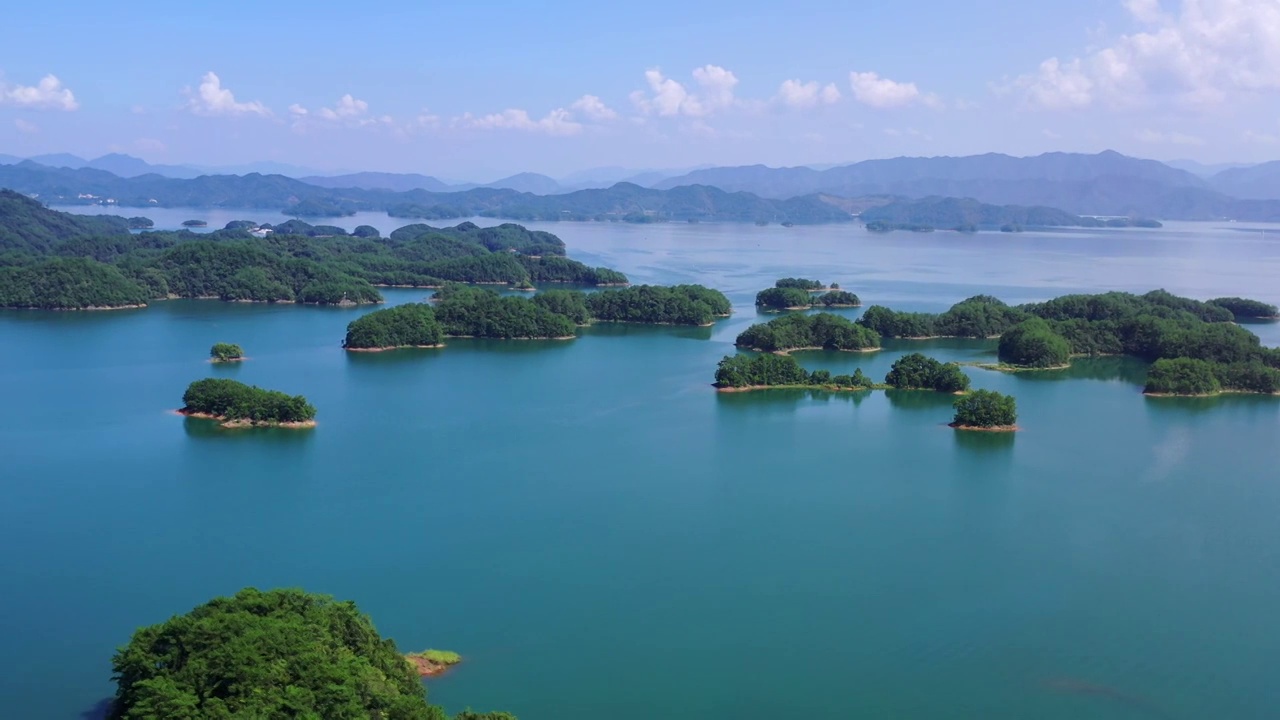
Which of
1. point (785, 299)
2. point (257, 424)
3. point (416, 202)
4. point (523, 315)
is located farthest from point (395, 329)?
point (416, 202)

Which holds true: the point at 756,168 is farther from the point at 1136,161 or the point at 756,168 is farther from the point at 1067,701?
the point at 1067,701

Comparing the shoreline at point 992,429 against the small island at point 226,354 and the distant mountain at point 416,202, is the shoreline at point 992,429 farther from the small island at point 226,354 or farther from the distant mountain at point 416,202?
the distant mountain at point 416,202

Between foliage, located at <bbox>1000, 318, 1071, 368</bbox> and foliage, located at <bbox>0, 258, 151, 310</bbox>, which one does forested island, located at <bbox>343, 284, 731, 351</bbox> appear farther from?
foliage, located at <bbox>0, 258, 151, 310</bbox>

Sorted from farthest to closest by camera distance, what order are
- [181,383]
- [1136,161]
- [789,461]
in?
[1136,161] → [181,383] → [789,461]

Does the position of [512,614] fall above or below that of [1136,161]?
below

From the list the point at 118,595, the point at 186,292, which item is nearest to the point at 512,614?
the point at 118,595

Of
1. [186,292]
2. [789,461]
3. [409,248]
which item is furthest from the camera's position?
[409,248]

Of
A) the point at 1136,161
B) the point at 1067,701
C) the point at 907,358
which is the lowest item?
the point at 1067,701
